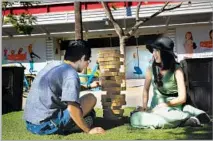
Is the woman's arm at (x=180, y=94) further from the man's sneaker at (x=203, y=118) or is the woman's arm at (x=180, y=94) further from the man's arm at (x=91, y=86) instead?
the man's arm at (x=91, y=86)

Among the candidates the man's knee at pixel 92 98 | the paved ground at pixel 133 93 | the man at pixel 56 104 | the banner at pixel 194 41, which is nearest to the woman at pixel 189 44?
the banner at pixel 194 41

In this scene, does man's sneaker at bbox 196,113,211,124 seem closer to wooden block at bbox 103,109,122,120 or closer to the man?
wooden block at bbox 103,109,122,120

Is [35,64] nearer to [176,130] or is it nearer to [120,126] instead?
[120,126]

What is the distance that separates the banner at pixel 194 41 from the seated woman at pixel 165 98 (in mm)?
1652

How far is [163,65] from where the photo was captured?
165 inches

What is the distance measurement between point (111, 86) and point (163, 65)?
0.69m

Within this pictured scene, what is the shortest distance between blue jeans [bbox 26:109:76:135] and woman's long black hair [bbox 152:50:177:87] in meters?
1.20

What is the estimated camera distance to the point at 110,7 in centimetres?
631

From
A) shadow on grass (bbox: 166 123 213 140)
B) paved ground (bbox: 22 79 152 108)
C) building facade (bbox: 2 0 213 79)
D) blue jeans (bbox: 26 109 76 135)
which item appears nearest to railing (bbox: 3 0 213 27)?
building facade (bbox: 2 0 213 79)

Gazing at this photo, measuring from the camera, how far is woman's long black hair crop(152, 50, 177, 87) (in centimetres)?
414

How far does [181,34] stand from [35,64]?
2768 millimetres

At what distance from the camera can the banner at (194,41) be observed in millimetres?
6031

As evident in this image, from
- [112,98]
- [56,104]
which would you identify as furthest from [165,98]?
[56,104]

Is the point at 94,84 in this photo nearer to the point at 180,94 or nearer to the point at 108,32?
the point at 180,94
